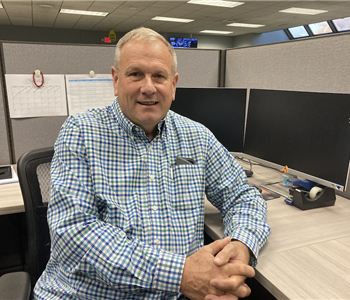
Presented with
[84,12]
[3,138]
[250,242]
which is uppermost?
[84,12]

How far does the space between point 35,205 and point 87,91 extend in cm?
75

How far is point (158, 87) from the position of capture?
930 mm

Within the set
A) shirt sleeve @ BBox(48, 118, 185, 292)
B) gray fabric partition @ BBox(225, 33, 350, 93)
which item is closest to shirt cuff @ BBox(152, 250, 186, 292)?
shirt sleeve @ BBox(48, 118, 185, 292)

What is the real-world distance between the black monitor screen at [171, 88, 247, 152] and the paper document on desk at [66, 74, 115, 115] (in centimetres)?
40

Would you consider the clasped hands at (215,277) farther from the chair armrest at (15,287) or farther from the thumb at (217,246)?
the chair armrest at (15,287)

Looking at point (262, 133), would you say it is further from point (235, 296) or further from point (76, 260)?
A: point (76, 260)

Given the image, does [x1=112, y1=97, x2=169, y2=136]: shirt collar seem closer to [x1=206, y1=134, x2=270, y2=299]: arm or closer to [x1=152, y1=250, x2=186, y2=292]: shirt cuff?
[x1=206, y1=134, x2=270, y2=299]: arm

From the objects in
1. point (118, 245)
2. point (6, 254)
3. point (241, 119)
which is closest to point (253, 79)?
point (241, 119)

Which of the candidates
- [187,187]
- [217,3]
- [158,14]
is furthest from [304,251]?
[158,14]

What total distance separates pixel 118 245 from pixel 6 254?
47.8 inches

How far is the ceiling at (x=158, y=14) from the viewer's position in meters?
6.57

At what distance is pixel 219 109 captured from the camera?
135cm

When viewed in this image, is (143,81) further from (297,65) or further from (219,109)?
(297,65)

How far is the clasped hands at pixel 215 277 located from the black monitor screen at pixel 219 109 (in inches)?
27.1
